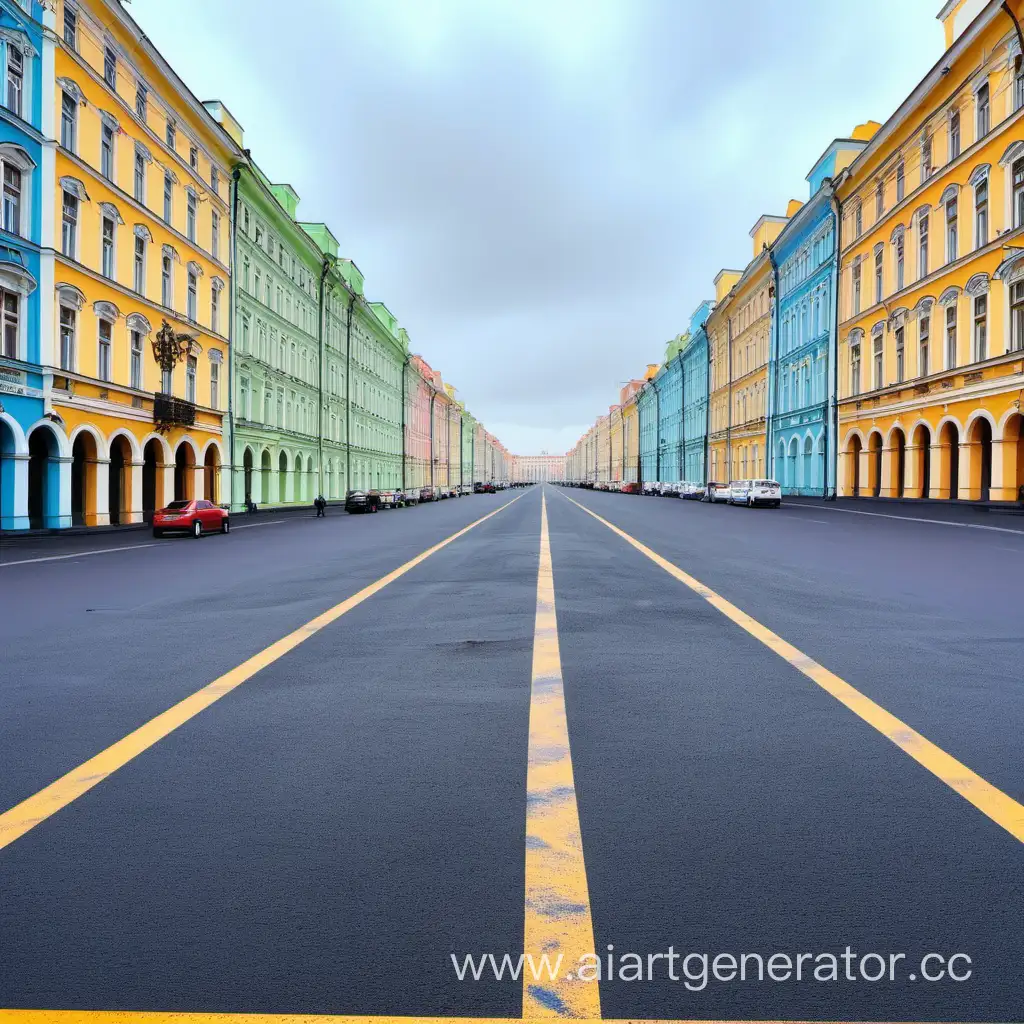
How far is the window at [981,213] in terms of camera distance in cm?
3300

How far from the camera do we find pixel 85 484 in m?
28.8

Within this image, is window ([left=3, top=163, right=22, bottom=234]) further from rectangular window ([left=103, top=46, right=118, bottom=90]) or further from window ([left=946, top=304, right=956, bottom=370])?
window ([left=946, top=304, right=956, bottom=370])

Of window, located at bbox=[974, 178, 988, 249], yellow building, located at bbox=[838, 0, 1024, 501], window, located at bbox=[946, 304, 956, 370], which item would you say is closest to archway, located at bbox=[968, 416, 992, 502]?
yellow building, located at bbox=[838, 0, 1024, 501]

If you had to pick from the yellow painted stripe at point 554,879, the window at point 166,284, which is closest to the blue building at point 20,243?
the window at point 166,284

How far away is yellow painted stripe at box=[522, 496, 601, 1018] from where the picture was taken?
7.98ft

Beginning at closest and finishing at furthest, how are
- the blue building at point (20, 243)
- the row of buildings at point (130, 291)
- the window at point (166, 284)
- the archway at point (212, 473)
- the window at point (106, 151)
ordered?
the blue building at point (20, 243)
the row of buildings at point (130, 291)
the window at point (106, 151)
the window at point (166, 284)
the archway at point (212, 473)

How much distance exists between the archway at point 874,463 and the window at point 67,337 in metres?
36.6

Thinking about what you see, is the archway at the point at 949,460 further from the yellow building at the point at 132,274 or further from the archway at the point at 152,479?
the archway at the point at 152,479

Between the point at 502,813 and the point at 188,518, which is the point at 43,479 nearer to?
the point at 188,518

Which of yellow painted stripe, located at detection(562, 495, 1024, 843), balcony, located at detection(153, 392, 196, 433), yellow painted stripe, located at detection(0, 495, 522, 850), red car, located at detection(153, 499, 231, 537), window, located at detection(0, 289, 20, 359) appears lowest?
yellow painted stripe, located at detection(0, 495, 522, 850)

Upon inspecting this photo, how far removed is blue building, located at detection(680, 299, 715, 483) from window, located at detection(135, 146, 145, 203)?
60.5m

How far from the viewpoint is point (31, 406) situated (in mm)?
24969

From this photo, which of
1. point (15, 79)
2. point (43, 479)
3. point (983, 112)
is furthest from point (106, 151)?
point (983, 112)

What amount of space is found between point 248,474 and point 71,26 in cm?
2206
